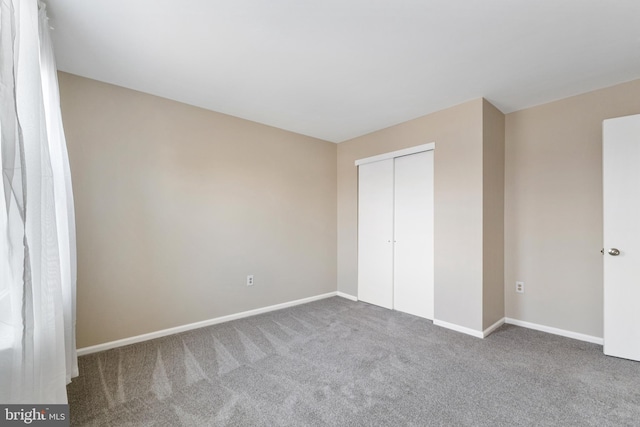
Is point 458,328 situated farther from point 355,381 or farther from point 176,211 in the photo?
point 176,211

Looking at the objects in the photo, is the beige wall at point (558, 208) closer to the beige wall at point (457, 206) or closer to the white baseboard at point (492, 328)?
the white baseboard at point (492, 328)

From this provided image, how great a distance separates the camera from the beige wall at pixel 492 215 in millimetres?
2795

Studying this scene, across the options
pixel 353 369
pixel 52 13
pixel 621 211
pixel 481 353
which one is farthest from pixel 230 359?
pixel 621 211

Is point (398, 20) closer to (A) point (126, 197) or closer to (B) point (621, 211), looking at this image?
(B) point (621, 211)

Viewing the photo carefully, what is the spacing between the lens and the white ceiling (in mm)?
1634

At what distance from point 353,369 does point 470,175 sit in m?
2.22

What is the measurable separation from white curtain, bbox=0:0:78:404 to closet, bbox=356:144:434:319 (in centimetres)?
320

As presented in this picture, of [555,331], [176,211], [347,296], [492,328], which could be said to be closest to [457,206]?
[492,328]

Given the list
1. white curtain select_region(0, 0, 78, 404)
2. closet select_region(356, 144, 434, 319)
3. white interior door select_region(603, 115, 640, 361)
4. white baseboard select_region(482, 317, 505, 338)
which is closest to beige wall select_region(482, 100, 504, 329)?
white baseboard select_region(482, 317, 505, 338)

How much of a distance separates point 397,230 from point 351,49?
230cm

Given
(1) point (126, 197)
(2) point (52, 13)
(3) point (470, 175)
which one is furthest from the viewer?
(3) point (470, 175)

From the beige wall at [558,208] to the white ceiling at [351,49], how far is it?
0.24 metres

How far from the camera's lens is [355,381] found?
6.52 ft

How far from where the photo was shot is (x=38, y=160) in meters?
1.13
